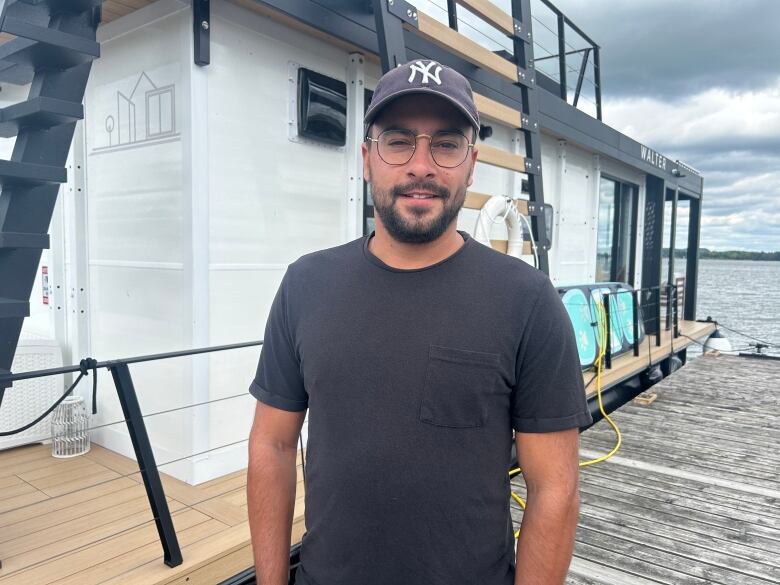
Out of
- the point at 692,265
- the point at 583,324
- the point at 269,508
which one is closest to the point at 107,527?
the point at 269,508

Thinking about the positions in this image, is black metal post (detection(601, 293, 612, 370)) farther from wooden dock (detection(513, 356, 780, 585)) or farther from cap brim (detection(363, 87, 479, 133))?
cap brim (detection(363, 87, 479, 133))

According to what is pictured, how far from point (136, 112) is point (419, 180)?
102 inches

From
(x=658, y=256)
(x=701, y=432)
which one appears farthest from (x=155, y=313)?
(x=658, y=256)

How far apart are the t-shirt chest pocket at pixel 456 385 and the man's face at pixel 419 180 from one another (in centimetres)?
27

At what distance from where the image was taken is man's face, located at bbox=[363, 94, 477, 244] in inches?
49.6

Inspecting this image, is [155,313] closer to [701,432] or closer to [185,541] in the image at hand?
[185,541]

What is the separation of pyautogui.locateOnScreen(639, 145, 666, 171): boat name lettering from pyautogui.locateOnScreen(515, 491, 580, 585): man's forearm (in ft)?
27.5

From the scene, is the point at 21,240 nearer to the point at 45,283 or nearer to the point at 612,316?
the point at 45,283

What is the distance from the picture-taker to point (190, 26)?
9.41ft

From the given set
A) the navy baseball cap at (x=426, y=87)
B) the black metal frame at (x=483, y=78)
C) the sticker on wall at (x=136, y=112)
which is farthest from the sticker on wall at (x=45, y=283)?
the navy baseball cap at (x=426, y=87)

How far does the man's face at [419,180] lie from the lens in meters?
1.26

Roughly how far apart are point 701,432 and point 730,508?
1.55m

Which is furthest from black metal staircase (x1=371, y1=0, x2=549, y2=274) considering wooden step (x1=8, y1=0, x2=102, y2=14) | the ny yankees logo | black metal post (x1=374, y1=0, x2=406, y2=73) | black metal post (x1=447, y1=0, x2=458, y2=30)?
the ny yankees logo

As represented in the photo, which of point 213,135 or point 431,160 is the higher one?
point 213,135
